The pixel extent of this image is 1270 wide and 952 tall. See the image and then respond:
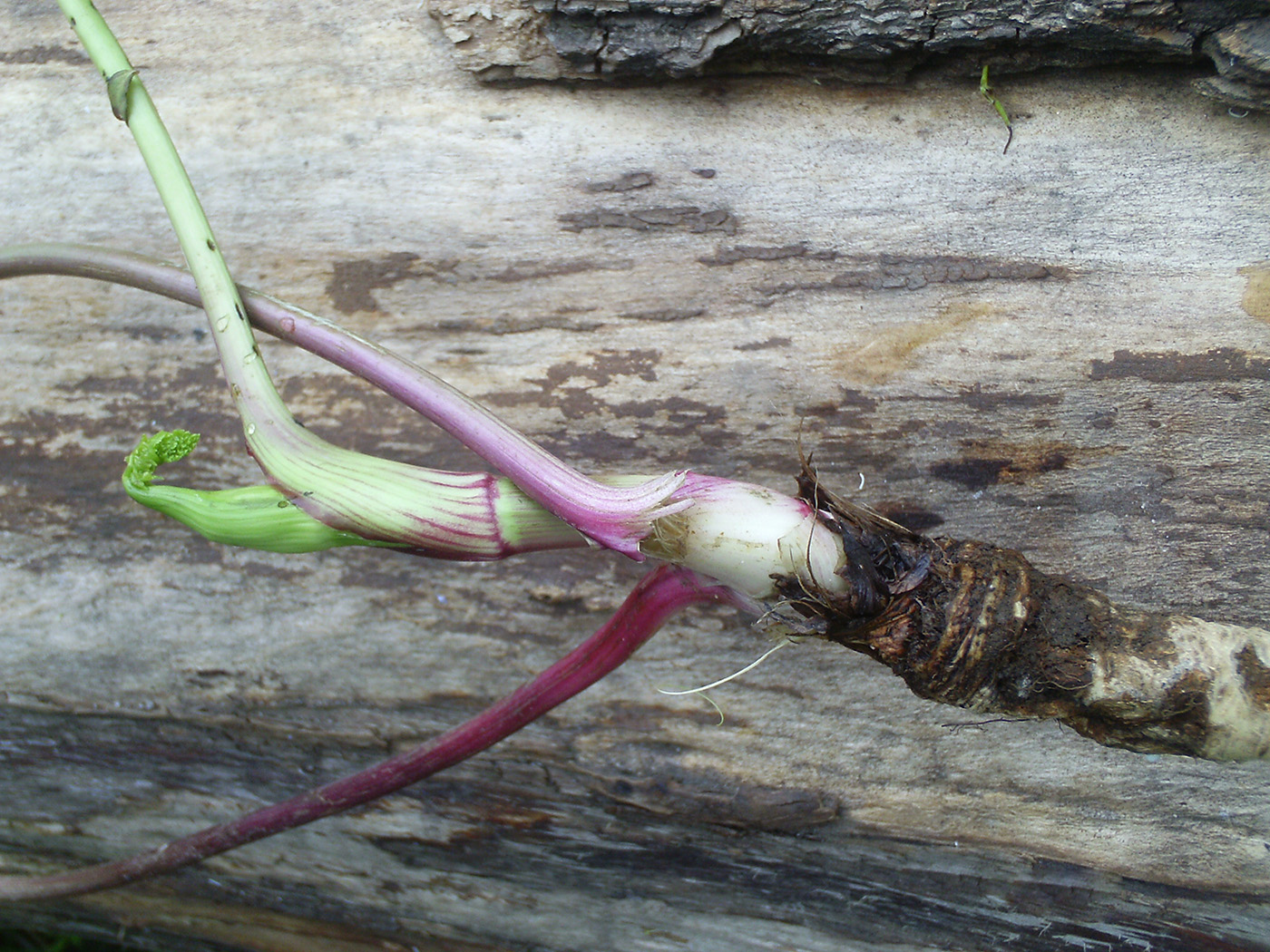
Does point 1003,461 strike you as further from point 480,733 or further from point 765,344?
point 480,733

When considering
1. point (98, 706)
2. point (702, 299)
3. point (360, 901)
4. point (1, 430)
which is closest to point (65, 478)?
point (1, 430)

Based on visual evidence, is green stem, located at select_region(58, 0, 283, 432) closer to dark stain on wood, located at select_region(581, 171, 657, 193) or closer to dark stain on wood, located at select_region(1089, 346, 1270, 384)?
dark stain on wood, located at select_region(581, 171, 657, 193)

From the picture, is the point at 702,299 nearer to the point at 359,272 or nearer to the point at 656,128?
the point at 656,128

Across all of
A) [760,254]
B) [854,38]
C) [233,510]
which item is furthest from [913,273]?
[233,510]

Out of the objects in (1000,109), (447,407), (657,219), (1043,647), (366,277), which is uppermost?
(1000,109)

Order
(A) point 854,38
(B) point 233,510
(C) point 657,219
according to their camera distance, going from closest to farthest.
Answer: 1. (B) point 233,510
2. (A) point 854,38
3. (C) point 657,219

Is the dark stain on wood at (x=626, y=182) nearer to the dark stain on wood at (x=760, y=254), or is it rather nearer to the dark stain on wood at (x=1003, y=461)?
the dark stain on wood at (x=760, y=254)
